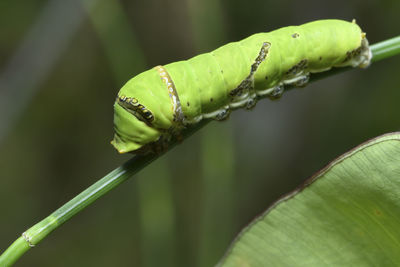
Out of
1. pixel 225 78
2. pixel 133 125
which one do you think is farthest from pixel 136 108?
pixel 225 78

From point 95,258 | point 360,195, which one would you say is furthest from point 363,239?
point 95,258

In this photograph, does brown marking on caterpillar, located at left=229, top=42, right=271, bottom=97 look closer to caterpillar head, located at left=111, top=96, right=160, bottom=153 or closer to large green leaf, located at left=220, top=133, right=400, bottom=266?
caterpillar head, located at left=111, top=96, right=160, bottom=153

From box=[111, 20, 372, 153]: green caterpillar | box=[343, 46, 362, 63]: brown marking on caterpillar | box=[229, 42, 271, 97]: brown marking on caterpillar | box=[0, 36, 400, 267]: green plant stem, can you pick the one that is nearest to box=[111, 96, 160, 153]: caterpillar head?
box=[111, 20, 372, 153]: green caterpillar

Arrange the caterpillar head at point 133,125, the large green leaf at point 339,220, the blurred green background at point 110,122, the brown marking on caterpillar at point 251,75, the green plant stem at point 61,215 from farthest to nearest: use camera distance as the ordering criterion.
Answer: the blurred green background at point 110,122 → the brown marking on caterpillar at point 251,75 → the caterpillar head at point 133,125 → the green plant stem at point 61,215 → the large green leaf at point 339,220

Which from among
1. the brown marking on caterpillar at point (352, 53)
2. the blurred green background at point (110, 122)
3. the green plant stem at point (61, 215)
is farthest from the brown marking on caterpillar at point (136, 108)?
the blurred green background at point (110, 122)

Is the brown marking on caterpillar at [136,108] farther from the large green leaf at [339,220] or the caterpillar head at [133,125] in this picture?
the large green leaf at [339,220]
